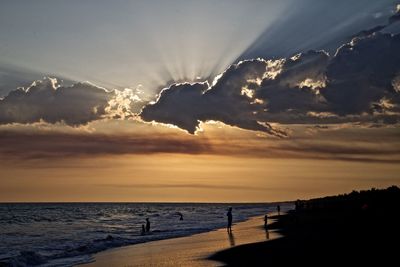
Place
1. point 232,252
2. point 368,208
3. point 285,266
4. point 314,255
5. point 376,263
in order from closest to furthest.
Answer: point 376,263
point 285,266
point 314,255
point 232,252
point 368,208

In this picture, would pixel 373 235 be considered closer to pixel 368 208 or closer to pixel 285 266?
pixel 285 266

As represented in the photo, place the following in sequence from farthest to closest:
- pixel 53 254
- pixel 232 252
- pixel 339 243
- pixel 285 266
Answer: pixel 53 254 → pixel 232 252 → pixel 339 243 → pixel 285 266

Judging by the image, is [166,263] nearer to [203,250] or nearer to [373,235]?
[203,250]

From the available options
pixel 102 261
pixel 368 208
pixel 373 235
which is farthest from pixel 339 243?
pixel 368 208

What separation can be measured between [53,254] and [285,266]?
854 inches

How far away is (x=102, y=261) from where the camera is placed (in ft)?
98.1

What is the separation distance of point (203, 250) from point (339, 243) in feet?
33.3

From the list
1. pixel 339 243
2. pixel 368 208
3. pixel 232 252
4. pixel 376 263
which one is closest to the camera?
pixel 376 263

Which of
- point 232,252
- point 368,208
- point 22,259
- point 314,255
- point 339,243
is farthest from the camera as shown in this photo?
point 368,208

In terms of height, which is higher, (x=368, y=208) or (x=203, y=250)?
(x=368, y=208)

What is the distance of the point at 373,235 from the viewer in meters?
25.3

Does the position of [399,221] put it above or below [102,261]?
above

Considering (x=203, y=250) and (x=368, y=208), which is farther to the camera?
(x=368, y=208)

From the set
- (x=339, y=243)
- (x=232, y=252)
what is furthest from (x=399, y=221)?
(x=232, y=252)
